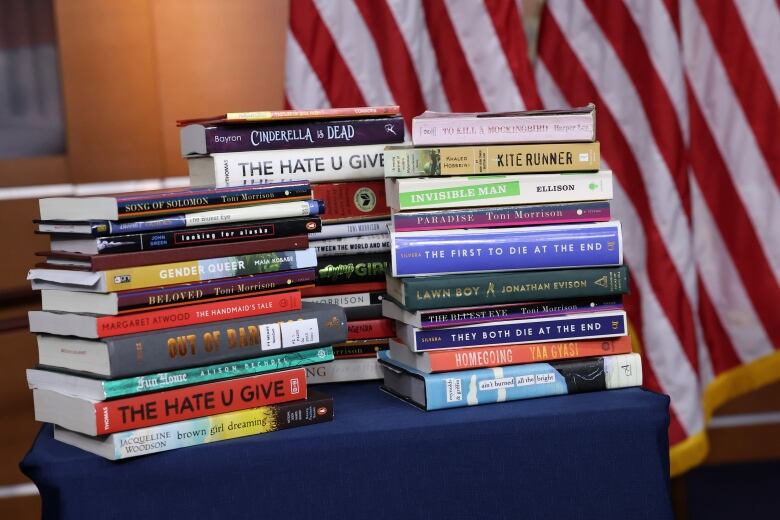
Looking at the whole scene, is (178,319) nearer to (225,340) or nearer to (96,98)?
(225,340)

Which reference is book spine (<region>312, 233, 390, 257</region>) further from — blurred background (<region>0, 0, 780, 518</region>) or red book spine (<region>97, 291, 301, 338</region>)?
blurred background (<region>0, 0, 780, 518</region>)

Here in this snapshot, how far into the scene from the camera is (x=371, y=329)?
4.17 ft

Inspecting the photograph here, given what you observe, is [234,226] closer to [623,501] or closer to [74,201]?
[74,201]

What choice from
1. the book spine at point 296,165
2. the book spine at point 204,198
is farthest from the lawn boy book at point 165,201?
the book spine at point 296,165

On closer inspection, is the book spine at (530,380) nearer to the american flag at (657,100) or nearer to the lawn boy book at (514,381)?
the lawn boy book at (514,381)

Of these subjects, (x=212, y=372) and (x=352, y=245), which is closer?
(x=212, y=372)

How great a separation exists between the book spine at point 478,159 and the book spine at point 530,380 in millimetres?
248

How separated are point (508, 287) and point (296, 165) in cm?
34

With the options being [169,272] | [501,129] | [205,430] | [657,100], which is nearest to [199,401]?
[205,430]

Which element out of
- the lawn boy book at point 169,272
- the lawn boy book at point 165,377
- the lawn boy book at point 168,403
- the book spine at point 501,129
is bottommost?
the lawn boy book at point 168,403

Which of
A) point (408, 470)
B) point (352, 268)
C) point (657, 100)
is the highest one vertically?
point (657, 100)

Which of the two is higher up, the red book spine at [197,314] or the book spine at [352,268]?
the book spine at [352,268]

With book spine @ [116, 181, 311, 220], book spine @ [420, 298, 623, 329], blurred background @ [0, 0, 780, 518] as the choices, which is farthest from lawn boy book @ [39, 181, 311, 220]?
blurred background @ [0, 0, 780, 518]

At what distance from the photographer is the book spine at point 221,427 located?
99 centimetres
